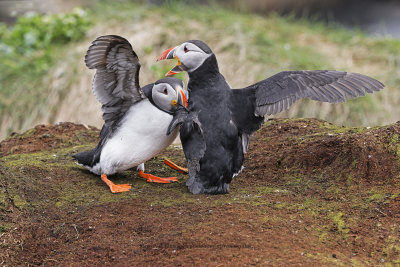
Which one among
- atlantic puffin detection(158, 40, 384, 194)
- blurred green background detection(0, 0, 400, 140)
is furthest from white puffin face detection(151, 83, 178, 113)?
blurred green background detection(0, 0, 400, 140)

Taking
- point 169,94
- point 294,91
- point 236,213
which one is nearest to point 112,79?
point 169,94

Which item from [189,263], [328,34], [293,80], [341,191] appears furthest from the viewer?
[328,34]

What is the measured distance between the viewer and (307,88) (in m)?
4.18

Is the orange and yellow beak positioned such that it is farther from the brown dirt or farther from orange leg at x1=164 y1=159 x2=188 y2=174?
orange leg at x1=164 y1=159 x2=188 y2=174

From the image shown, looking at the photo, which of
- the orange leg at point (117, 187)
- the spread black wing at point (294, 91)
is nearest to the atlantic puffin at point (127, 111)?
the orange leg at point (117, 187)

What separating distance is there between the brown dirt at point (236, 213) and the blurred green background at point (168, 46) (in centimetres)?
321

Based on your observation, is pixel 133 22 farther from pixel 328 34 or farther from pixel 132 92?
pixel 132 92

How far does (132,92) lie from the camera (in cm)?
442

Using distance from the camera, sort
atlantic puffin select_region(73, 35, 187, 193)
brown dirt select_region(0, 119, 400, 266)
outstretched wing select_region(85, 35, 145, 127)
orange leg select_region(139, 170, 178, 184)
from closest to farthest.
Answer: brown dirt select_region(0, 119, 400, 266) → outstretched wing select_region(85, 35, 145, 127) → atlantic puffin select_region(73, 35, 187, 193) → orange leg select_region(139, 170, 178, 184)

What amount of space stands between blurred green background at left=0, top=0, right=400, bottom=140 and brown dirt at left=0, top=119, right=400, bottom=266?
3.21 meters

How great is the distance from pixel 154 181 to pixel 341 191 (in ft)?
4.85

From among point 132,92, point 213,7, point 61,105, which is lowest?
point 61,105

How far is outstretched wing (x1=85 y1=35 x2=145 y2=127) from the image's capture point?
4102mm

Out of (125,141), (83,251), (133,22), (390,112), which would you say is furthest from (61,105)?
(83,251)
